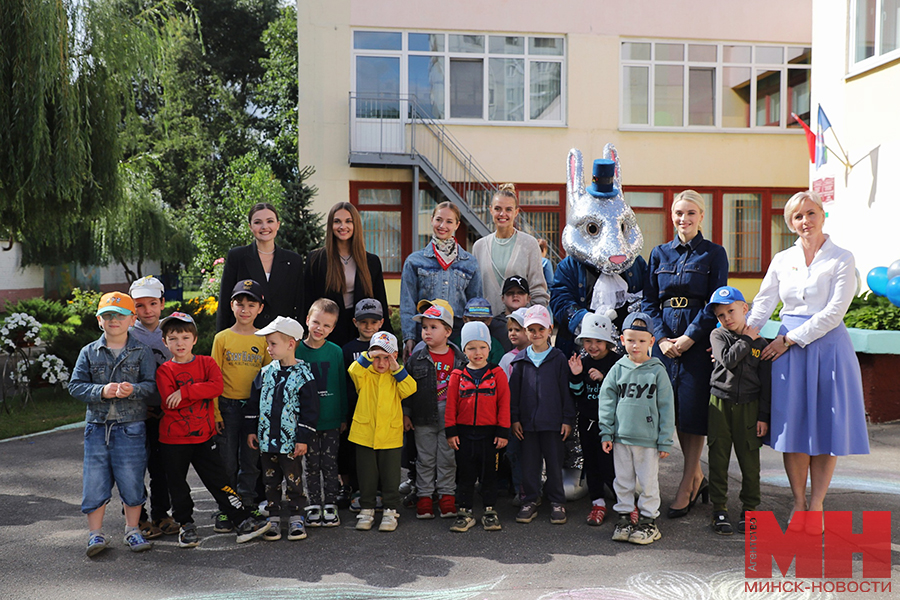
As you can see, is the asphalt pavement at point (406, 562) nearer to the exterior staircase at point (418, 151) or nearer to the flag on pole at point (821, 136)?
the flag on pole at point (821, 136)

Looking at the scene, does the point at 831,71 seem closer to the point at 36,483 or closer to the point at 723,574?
the point at 723,574

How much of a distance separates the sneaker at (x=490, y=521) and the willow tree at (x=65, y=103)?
6.45 metres

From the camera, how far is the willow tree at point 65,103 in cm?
814

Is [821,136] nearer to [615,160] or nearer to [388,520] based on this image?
[615,160]

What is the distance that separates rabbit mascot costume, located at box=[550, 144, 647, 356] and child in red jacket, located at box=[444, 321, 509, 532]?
0.76m

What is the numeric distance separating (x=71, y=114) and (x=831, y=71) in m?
10.3

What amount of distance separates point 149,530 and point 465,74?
14.0 meters

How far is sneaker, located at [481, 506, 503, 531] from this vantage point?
463cm

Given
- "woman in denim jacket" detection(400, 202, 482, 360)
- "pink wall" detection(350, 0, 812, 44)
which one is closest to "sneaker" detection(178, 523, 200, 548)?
"woman in denim jacket" detection(400, 202, 482, 360)

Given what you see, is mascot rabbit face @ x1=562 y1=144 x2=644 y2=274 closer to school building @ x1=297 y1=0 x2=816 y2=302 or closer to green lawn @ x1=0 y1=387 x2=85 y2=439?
green lawn @ x1=0 y1=387 x2=85 y2=439

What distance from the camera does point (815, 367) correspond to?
4.43 metres

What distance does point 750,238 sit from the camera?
17672 millimetres

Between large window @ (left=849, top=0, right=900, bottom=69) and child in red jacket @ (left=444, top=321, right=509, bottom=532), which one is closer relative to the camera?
child in red jacket @ (left=444, top=321, right=509, bottom=532)

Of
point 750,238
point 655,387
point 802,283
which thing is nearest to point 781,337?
point 802,283
